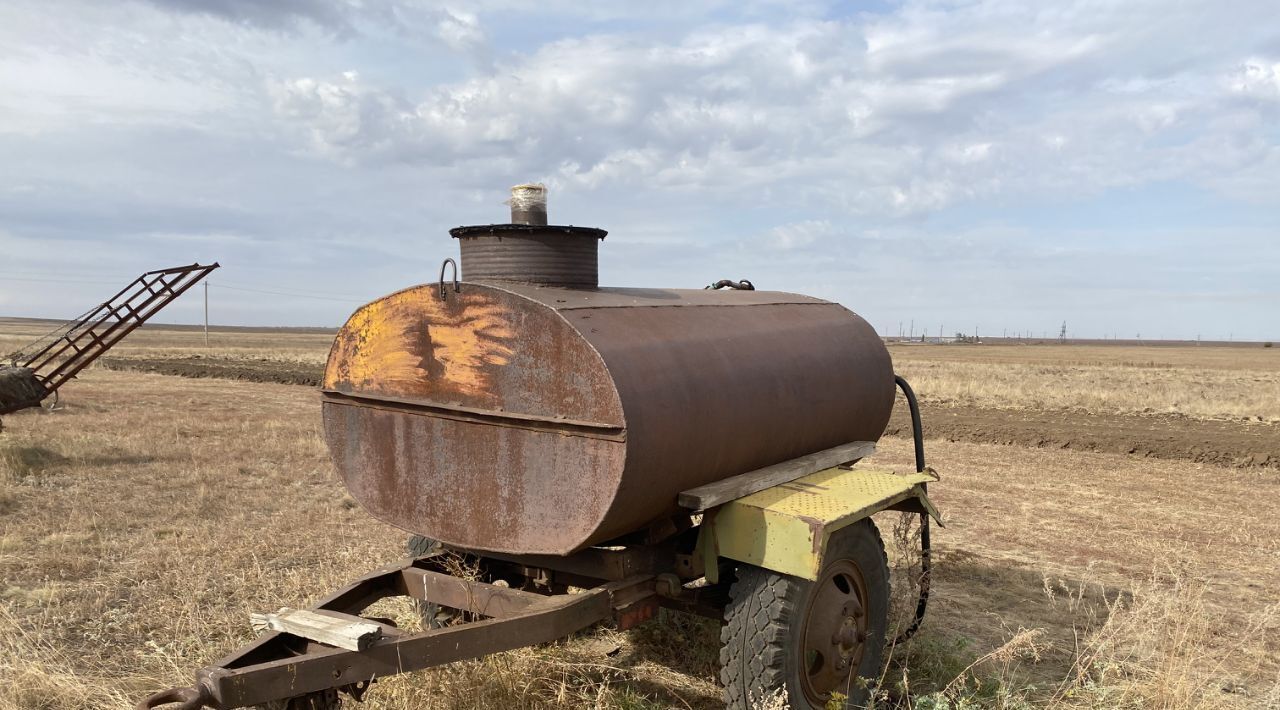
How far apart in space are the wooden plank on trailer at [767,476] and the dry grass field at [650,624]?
109 centimetres

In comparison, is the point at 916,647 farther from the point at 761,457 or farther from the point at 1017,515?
the point at 1017,515

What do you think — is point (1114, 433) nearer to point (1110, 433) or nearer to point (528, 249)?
point (1110, 433)

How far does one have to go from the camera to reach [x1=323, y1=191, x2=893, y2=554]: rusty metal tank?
3.62 metres

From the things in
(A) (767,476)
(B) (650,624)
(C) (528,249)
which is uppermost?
(C) (528,249)

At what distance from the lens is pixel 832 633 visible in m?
4.27

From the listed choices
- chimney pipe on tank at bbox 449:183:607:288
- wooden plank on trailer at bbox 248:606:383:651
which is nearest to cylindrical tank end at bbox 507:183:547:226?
chimney pipe on tank at bbox 449:183:607:288

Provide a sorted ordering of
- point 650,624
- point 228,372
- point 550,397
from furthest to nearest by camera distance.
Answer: point 228,372, point 650,624, point 550,397

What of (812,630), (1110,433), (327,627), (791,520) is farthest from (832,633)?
(1110,433)

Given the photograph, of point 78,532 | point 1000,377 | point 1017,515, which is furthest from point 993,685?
point 1000,377

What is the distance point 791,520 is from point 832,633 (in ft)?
2.69

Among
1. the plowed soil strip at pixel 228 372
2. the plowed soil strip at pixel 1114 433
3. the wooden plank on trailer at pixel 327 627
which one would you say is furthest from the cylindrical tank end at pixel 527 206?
the plowed soil strip at pixel 228 372

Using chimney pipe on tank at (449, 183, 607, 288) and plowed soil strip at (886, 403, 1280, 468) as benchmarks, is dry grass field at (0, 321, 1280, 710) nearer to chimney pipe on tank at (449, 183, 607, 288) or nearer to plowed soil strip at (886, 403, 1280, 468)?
plowed soil strip at (886, 403, 1280, 468)

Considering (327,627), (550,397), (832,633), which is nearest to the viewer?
(327,627)

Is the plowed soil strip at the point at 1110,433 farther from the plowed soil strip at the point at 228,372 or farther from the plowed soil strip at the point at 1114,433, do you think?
the plowed soil strip at the point at 228,372
